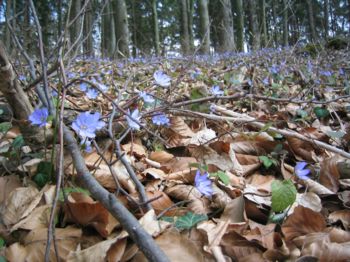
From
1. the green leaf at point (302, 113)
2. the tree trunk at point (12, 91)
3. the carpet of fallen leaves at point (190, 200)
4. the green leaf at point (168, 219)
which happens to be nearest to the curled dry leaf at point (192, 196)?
the carpet of fallen leaves at point (190, 200)

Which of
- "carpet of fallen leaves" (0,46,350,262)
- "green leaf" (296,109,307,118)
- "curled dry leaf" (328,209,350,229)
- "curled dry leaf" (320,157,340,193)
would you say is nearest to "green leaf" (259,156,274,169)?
"carpet of fallen leaves" (0,46,350,262)

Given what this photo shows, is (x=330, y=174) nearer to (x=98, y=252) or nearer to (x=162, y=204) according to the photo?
(x=162, y=204)

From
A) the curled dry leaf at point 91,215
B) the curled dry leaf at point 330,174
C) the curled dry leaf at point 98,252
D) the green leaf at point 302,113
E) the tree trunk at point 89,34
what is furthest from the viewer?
the green leaf at point 302,113

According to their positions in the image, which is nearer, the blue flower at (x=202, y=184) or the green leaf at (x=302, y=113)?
the blue flower at (x=202, y=184)

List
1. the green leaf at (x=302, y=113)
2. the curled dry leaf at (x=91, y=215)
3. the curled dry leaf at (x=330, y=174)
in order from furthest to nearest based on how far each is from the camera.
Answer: the green leaf at (x=302, y=113) < the curled dry leaf at (x=330, y=174) < the curled dry leaf at (x=91, y=215)

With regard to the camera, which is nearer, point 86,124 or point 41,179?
point 86,124

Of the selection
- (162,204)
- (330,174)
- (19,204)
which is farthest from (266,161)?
(19,204)

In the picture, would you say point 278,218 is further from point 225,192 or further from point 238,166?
point 238,166

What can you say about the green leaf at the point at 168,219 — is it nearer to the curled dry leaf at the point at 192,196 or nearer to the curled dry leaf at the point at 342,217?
the curled dry leaf at the point at 192,196
